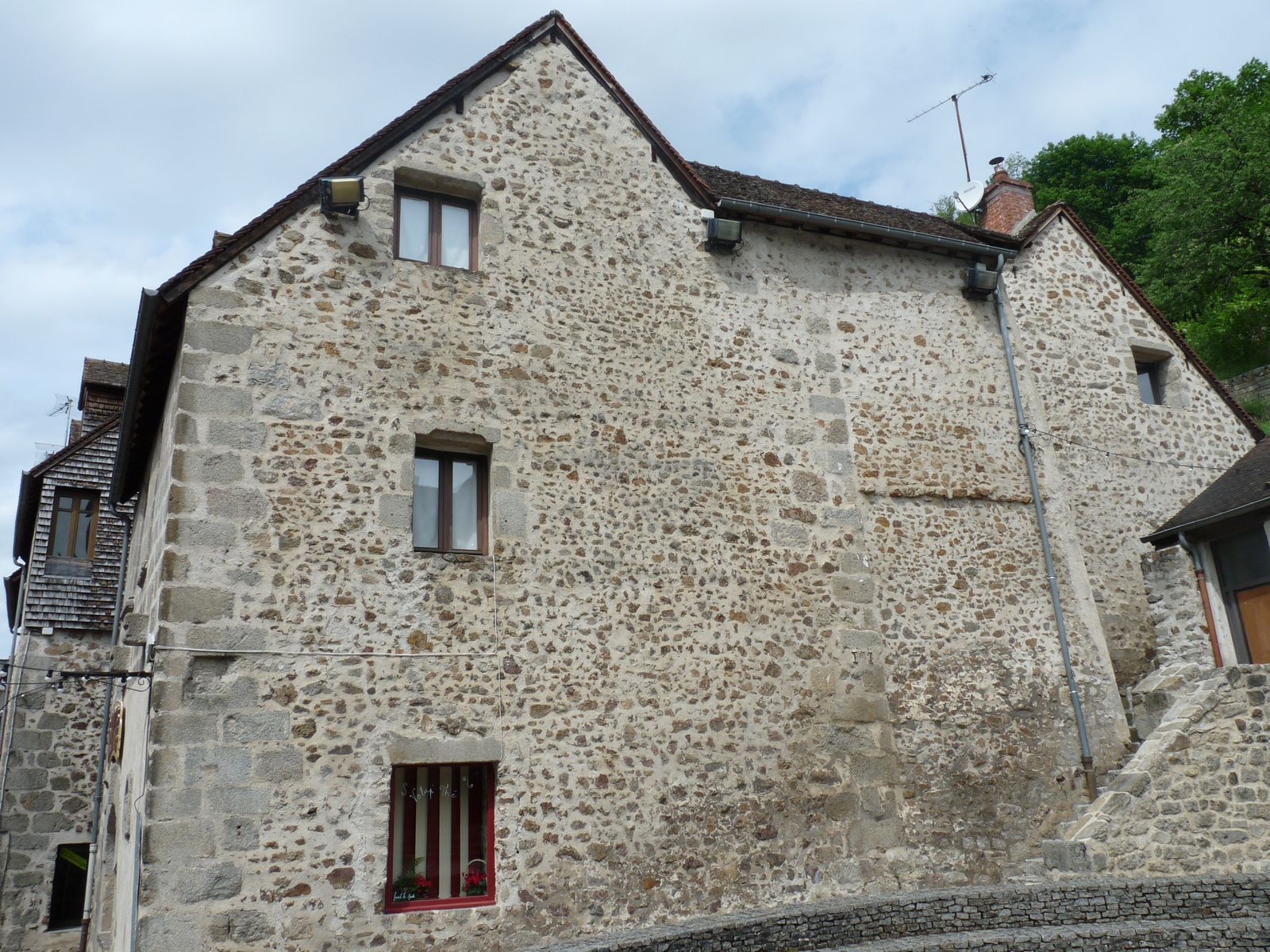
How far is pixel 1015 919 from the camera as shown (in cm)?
751

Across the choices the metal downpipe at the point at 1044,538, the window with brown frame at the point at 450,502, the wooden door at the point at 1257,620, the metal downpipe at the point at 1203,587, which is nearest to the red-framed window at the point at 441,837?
the window with brown frame at the point at 450,502

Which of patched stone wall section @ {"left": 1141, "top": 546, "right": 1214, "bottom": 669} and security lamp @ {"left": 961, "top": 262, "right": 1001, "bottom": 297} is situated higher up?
security lamp @ {"left": 961, "top": 262, "right": 1001, "bottom": 297}

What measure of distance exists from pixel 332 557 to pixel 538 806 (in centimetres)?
245

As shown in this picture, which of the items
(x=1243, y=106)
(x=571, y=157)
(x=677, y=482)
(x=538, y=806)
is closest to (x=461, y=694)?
(x=538, y=806)

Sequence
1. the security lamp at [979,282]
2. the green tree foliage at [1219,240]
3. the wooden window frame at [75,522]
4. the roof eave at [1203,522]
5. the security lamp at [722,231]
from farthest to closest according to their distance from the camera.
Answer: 1. the green tree foliage at [1219,240]
2. the wooden window frame at [75,522]
3. the security lamp at [979,282]
4. the roof eave at [1203,522]
5. the security lamp at [722,231]

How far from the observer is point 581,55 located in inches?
382

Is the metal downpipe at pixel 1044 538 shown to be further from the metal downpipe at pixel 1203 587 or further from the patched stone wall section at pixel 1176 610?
the metal downpipe at pixel 1203 587

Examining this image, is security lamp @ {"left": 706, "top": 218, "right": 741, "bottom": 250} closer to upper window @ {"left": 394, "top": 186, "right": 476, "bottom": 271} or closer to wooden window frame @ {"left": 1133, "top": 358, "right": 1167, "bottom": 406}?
upper window @ {"left": 394, "top": 186, "right": 476, "bottom": 271}

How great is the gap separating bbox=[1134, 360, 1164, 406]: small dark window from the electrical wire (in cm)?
90

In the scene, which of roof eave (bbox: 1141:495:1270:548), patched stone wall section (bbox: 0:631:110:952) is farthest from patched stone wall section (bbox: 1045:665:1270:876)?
patched stone wall section (bbox: 0:631:110:952)

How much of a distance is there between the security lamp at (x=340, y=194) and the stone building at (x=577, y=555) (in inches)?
1.6

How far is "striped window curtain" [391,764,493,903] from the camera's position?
716cm

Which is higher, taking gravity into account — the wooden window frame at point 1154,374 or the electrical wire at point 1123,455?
the wooden window frame at point 1154,374

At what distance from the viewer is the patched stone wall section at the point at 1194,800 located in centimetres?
862
